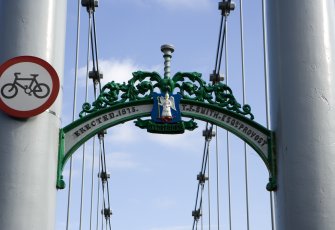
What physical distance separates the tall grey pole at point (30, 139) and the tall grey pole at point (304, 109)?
9.69 ft

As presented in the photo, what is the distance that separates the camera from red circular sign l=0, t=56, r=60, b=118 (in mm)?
10359

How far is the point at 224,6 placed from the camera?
22.2m

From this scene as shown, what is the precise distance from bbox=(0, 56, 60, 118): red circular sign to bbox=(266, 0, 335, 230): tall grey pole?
2.98 metres

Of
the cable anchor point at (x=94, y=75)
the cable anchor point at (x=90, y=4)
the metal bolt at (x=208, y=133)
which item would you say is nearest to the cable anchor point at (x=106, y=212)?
the metal bolt at (x=208, y=133)

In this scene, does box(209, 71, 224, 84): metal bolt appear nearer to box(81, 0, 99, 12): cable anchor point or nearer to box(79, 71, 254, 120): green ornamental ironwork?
box(81, 0, 99, 12): cable anchor point

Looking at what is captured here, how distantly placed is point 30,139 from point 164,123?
5.91ft

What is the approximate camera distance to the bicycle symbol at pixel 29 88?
10398 millimetres

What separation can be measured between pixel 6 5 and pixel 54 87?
1364 mm

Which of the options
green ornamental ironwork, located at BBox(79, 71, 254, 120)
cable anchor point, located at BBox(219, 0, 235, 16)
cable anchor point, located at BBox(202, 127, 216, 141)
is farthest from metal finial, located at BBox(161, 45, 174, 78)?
cable anchor point, located at BBox(202, 127, 216, 141)

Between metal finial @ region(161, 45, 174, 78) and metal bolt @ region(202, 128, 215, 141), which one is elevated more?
metal bolt @ region(202, 128, 215, 141)

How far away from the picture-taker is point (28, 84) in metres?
10.4

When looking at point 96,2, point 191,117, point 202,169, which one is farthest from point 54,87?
point 202,169

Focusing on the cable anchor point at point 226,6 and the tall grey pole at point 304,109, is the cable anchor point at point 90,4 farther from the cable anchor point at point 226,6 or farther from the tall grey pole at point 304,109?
the tall grey pole at point 304,109

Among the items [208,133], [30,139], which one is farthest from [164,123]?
[208,133]
